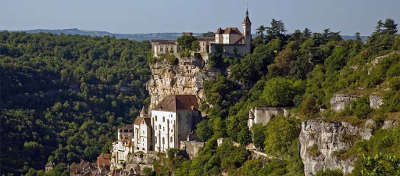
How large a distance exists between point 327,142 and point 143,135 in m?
30.3

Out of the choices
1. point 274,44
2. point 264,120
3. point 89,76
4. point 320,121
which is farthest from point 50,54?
point 320,121

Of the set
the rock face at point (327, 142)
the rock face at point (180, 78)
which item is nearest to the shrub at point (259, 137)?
the rock face at point (327, 142)

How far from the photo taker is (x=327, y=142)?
2037 inches

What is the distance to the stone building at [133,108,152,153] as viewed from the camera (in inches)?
3093

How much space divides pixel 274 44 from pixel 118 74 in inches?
2465

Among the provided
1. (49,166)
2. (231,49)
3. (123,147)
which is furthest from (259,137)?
(49,166)

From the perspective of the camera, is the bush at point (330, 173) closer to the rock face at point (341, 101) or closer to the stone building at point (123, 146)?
the rock face at point (341, 101)

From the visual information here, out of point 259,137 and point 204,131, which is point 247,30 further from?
point 259,137

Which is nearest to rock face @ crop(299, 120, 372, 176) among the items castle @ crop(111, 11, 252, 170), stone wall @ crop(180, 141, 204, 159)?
stone wall @ crop(180, 141, 204, 159)

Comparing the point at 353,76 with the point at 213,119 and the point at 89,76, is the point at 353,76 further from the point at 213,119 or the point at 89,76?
the point at 89,76

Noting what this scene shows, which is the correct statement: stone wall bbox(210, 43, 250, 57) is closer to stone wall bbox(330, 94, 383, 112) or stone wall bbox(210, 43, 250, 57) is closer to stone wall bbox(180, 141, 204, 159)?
stone wall bbox(180, 141, 204, 159)

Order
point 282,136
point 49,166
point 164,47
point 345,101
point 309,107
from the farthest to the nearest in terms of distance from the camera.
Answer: point 49,166, point 164,47, point 282,136, point 309,107, point 345,101

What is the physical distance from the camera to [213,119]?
245 feet

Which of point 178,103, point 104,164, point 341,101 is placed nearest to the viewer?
point 341,101
